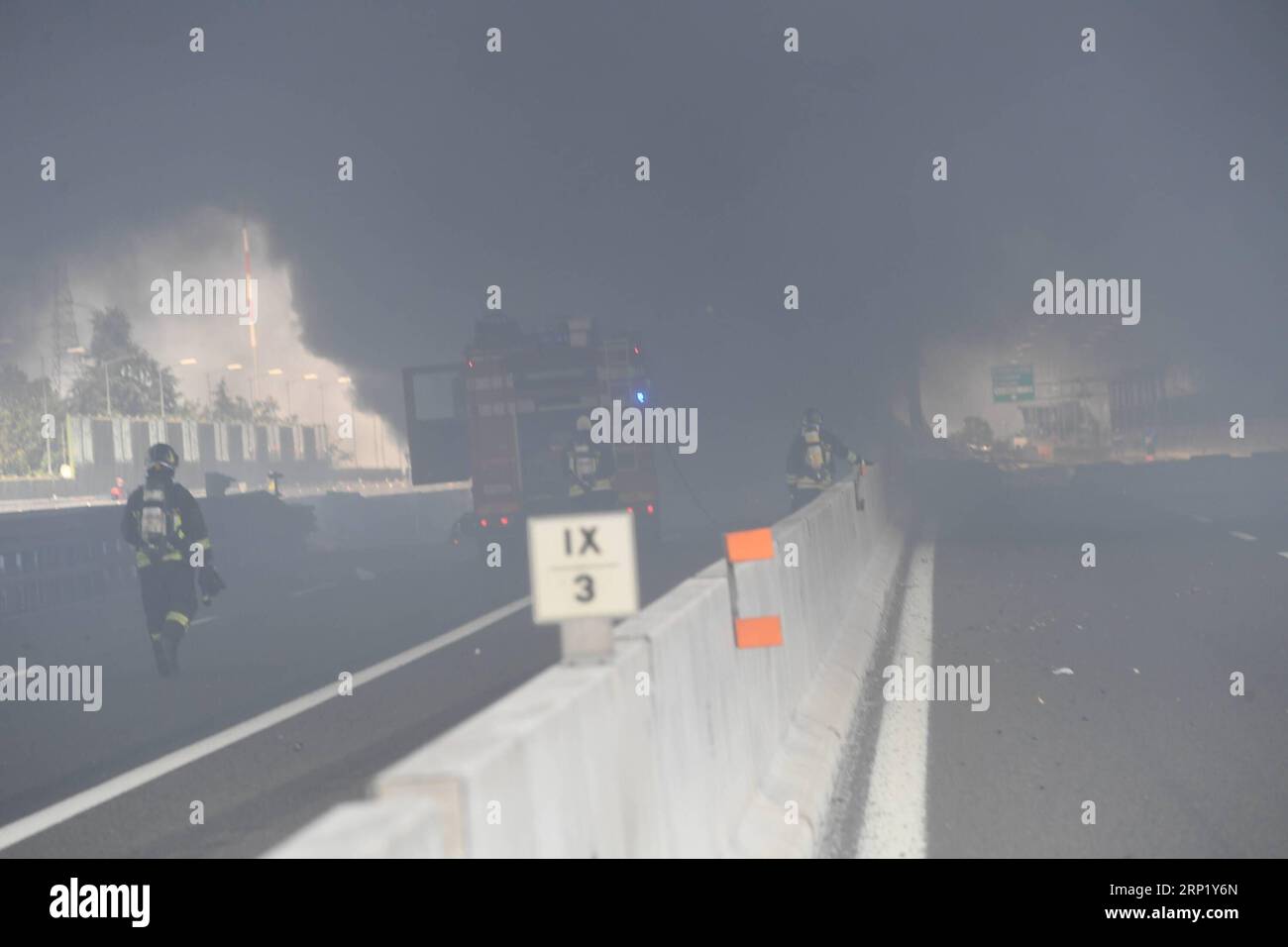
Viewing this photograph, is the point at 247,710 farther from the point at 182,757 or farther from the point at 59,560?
the point at 59,560

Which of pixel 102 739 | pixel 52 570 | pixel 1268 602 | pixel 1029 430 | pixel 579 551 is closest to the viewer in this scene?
pixel 579 551

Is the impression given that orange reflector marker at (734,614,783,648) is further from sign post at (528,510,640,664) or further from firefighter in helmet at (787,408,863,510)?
firefighter in helmet at (787,408,863,510)

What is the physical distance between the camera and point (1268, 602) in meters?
13.7

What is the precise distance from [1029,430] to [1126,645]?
49.2 m

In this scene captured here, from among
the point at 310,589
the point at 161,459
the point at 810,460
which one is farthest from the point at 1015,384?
the point at 161,459

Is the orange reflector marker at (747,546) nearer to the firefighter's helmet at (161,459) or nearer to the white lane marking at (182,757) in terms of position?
the white lane marking at (182,757)

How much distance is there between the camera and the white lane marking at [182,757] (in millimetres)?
7918

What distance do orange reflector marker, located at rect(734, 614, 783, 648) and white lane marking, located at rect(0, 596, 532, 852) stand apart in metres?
3.64

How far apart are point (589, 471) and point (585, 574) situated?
1800cm

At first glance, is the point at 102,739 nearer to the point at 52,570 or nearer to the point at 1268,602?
the point at 1268,602

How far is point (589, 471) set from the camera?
74.3 feet


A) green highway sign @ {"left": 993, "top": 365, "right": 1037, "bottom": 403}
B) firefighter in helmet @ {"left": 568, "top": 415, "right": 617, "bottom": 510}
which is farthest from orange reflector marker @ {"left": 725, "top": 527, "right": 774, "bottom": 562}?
green highway sign @ {"left": 993, "top": 365, "right": 1037, "bottom": 403}
